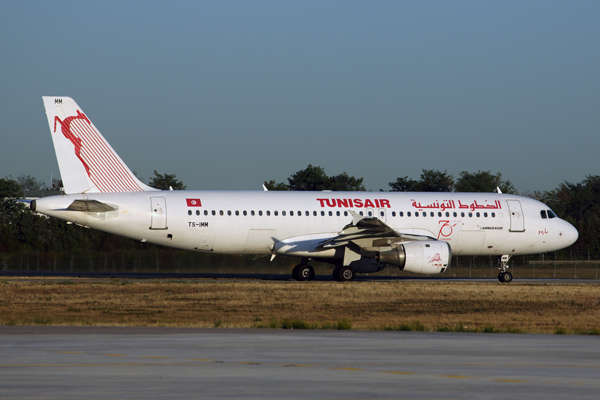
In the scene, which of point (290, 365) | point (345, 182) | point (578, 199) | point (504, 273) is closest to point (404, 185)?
point (345, 182)

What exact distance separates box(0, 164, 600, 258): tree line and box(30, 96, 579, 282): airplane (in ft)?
21.7

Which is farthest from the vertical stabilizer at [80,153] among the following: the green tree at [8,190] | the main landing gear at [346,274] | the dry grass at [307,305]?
the green tree at [8,190]

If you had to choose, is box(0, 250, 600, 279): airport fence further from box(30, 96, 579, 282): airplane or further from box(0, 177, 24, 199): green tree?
box(0, 177, 24, 199): green tree

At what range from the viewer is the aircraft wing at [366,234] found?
29.5 m

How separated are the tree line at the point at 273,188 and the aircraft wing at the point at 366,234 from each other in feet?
33.9

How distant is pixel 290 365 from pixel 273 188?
57.7m

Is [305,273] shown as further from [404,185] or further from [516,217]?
[404,185]

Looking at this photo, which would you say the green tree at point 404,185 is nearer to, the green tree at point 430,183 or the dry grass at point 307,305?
the green tree at point 430,183

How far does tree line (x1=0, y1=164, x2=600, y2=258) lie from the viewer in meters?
35.9

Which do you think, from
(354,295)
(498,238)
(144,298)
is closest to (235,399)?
(144,298)

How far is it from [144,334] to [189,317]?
4.44 m

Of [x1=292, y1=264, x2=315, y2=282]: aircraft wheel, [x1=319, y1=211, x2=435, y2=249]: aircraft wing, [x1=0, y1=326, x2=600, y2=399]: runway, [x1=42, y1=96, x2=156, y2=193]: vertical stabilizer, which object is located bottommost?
[x1=0, y1=326, x2=600, y2=399]: runway

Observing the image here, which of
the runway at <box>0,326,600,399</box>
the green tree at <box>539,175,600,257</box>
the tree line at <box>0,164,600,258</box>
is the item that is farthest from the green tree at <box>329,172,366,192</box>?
the runway at <box>0,326,600,399</box>

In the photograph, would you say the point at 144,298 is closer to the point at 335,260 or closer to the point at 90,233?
the point at 335,260
